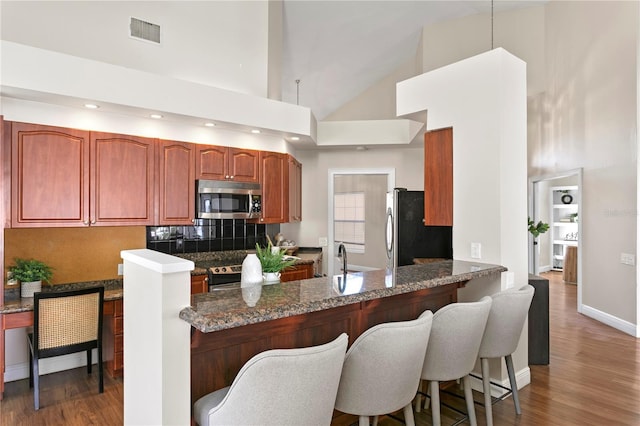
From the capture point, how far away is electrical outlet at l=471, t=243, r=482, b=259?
3.04 m

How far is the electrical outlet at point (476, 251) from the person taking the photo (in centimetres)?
304

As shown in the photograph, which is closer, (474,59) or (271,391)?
(271,391)

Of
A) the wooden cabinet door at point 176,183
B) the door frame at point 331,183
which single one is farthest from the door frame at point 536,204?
the wooden cabinet door at point 176,183

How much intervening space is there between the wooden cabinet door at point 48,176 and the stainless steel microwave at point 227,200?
1074 millimetres

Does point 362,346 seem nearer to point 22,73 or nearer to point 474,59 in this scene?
point 474,59

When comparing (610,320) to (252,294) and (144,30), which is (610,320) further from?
(144,30)

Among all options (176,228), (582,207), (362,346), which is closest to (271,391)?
(362,346)

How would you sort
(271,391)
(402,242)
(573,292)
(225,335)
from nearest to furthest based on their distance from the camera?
(271,391) < (225,335) < (402,242) < (573,292)

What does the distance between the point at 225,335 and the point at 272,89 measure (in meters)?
3.71

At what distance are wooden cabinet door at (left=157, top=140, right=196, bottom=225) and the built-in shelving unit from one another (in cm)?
850

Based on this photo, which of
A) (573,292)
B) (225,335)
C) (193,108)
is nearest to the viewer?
(225,335)

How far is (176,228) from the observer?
14.2ft

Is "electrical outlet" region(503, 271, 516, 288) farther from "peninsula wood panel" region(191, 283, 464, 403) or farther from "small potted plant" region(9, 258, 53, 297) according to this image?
"small potted plant" region(9, 258, 53, 297)

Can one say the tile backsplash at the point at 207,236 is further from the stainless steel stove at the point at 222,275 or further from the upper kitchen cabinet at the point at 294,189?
the stainless steel stove at the point at 222,275
